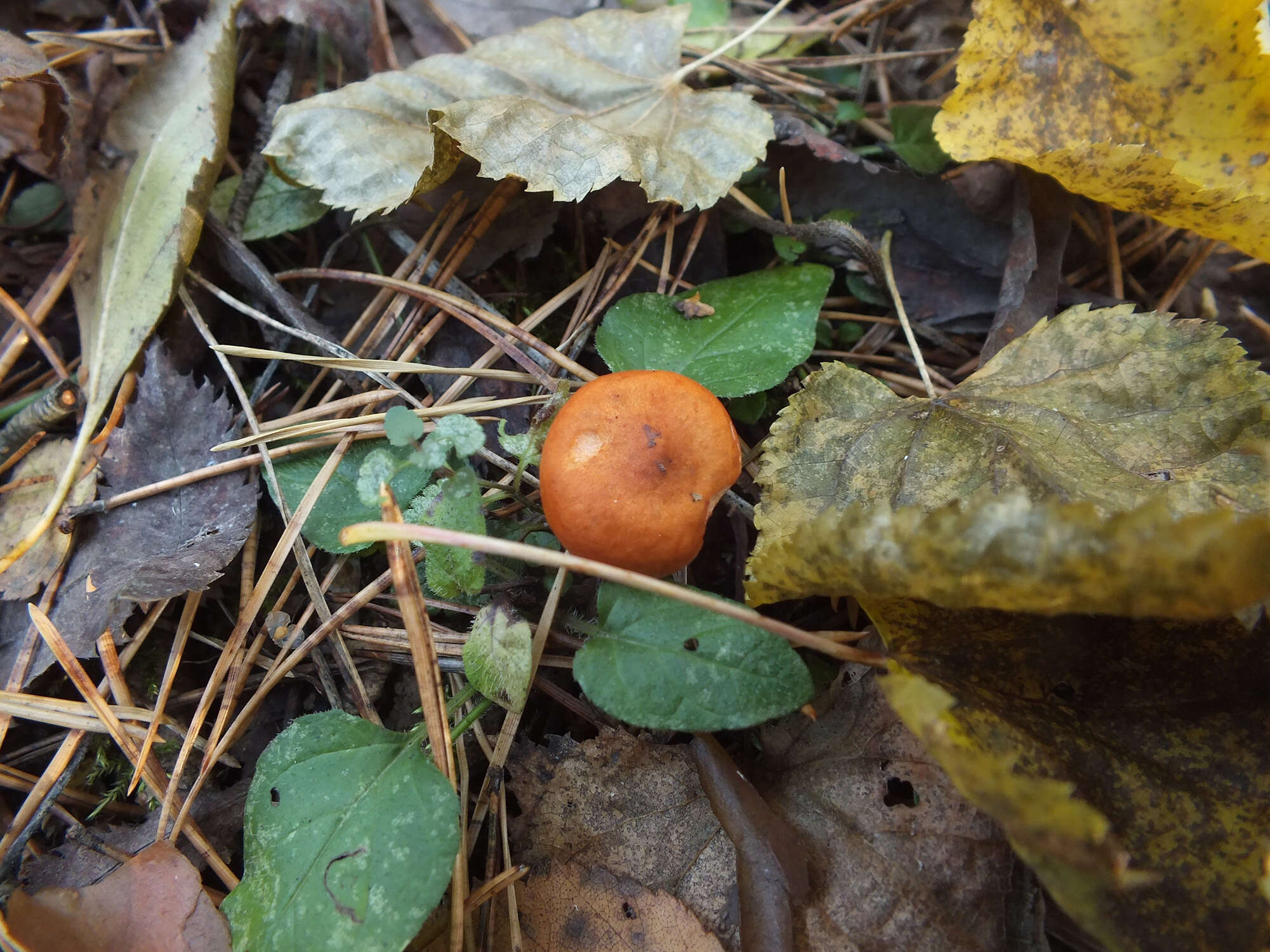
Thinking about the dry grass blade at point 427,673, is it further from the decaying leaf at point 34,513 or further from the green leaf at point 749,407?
the decaying leaf at point 34,513

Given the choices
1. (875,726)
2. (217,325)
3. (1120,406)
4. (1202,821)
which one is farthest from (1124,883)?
(217,325)

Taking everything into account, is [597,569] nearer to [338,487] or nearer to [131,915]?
[338,487]

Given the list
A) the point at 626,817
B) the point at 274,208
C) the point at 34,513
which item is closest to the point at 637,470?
the point at 626,817

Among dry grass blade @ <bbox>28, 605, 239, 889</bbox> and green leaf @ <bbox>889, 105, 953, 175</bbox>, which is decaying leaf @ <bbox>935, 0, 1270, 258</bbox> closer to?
green leaf @ <bbox>889, 105, 953, 175</bbox>

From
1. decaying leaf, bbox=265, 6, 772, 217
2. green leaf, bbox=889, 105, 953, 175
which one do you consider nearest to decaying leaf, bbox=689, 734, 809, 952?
decaying leaf, bbox=265, 6, 772, 217

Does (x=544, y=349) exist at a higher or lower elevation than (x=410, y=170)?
lower

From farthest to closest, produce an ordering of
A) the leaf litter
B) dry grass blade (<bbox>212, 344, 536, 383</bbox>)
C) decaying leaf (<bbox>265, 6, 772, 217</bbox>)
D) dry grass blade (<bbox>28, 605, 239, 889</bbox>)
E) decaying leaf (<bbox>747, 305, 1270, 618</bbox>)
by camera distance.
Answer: dry grass blade (<bbox>212, 344, 536, 383</bbox>), decaying leaf (<bbox>265, 6, 772, 217</bbox>), dry grass blade (<bbox>28, 605, 239, 889</bbox>), the leaf litter, decaying leaf (<bbox>747, 305, 1270, 618</bbox>)

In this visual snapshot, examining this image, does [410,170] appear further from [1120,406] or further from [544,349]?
[1120,406]
